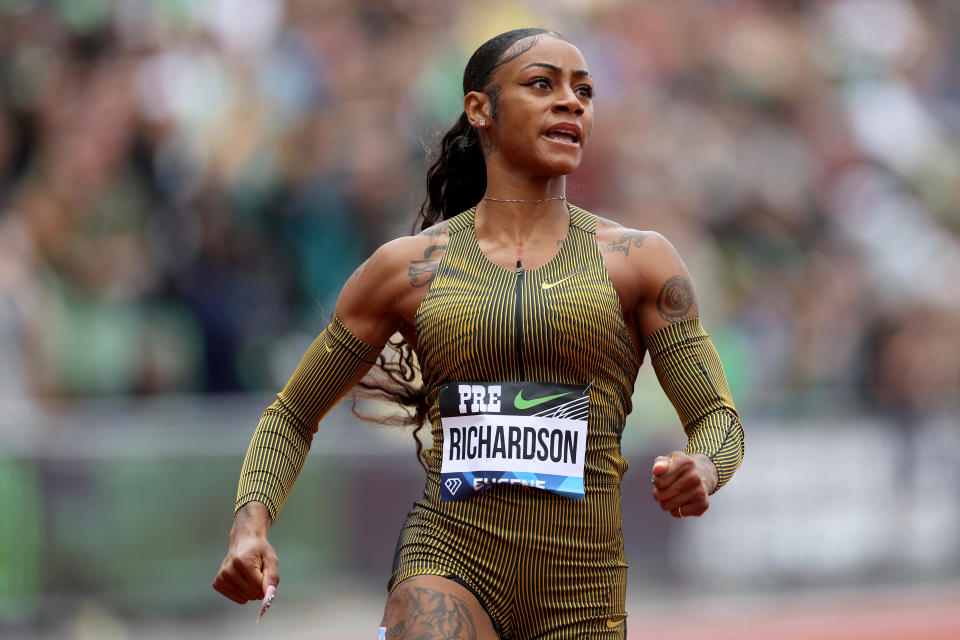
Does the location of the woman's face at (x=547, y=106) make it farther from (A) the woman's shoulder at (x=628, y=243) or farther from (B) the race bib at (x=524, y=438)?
(B) the race bib at (x=524, y=438)

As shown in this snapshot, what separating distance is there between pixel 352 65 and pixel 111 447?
3294 mm

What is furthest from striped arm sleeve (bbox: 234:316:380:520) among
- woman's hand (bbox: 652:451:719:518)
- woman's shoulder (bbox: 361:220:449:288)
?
woman's hand (bbox: 652:451:719:518)

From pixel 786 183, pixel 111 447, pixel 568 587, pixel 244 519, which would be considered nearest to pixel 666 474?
pixel 568 587

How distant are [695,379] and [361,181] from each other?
602 cm

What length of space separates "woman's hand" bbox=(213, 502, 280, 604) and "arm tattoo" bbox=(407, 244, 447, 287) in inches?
29.8

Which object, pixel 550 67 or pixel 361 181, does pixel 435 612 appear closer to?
pixel 550 67

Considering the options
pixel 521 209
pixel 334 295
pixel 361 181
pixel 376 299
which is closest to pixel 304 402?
pixel 376 299

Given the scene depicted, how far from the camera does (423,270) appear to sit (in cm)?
404

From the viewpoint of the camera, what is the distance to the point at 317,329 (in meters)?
9.47

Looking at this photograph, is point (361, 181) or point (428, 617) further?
point (361, 181)

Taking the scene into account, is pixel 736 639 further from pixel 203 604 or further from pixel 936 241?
pixel 936 241

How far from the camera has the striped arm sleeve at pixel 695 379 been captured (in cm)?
386

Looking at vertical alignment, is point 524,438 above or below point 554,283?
below

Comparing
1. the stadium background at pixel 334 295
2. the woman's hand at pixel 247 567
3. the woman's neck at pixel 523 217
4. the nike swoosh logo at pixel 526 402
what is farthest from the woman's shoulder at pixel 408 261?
the stadium background at pixel 334 295
